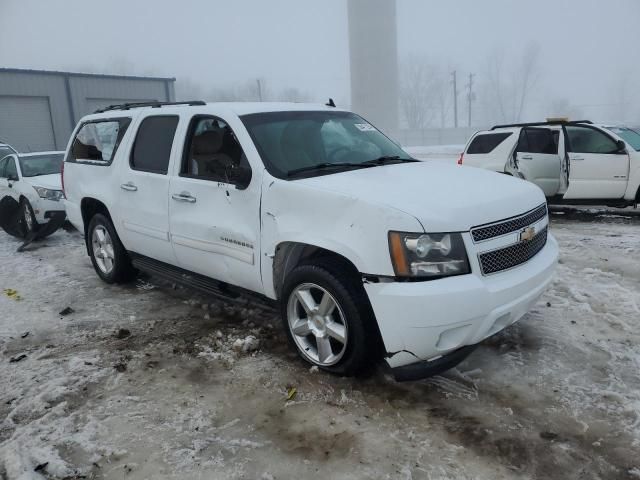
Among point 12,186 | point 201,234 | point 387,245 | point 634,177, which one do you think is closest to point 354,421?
point 387,245

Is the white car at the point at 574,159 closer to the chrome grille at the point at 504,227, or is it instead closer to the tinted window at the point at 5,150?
the chrome grille at the point at 504,227

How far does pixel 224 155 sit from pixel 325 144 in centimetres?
80

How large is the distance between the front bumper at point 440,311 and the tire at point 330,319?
181 mm

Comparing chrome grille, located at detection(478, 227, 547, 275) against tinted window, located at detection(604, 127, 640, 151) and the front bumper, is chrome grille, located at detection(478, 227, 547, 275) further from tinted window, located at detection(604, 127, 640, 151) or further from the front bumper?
tinted window, located at detection(604, 127, 640, 151)

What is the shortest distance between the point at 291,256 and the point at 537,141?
24.7 feet

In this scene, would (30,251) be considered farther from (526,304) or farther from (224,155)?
(526,304)

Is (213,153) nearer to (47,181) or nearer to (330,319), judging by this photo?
(330,319)

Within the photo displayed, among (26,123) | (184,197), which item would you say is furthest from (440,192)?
(26,123)

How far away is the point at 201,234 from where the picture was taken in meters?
4.15

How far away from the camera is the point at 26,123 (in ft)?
97.1

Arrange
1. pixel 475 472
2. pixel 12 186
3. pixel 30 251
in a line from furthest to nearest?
pixel 12 186 < pixel 30 251 < pixel 475 472

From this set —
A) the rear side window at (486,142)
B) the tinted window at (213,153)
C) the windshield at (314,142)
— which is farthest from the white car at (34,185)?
the rear side window at (486,142)

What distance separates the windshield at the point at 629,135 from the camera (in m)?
8.85

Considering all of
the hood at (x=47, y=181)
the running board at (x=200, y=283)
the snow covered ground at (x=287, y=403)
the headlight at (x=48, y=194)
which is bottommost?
the snow covered ground at (x=287, y=403)
